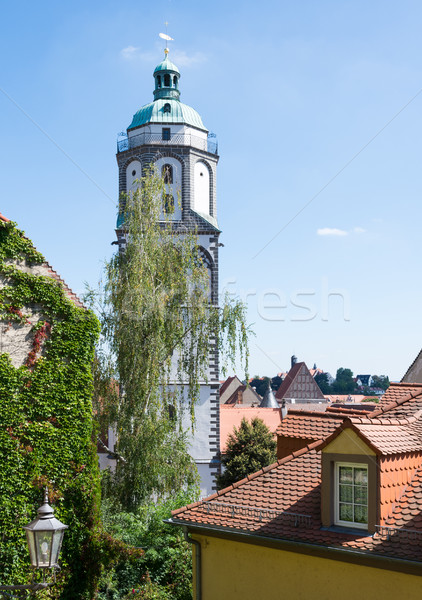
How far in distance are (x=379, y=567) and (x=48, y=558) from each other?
432cm

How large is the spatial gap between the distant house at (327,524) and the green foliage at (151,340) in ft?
31.7

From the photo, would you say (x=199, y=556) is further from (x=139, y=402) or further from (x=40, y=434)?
(x=139, y=402)

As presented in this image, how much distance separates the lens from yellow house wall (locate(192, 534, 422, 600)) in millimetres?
8172

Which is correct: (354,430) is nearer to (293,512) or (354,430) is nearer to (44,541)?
(293,512)

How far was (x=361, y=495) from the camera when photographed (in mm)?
8727

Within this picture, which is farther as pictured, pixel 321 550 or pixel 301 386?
pixel 301 386

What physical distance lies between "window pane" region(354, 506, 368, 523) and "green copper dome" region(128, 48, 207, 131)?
85.0 ft

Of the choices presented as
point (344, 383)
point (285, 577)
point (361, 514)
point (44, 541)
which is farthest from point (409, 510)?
point (344, 383)

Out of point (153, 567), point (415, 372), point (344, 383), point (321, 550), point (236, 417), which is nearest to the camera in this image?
point (321, 550)

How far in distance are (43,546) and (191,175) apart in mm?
25837

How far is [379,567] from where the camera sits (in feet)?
26.6

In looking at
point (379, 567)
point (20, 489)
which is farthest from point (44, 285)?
point (379, 567)

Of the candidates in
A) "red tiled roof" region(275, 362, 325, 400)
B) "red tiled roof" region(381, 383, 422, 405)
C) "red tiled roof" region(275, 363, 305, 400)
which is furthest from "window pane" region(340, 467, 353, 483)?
"red tiled roof" region(275, 363, 305, 400)

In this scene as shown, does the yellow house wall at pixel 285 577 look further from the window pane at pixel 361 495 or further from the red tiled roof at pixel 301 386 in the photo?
the red tiled roof at pixel 301 386
